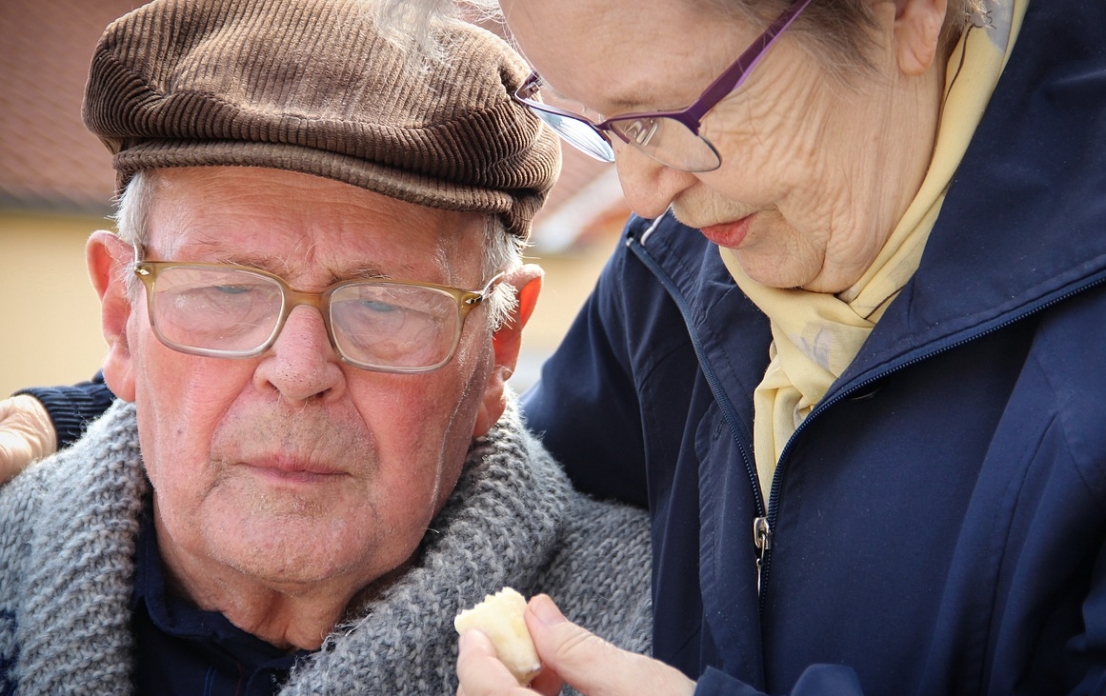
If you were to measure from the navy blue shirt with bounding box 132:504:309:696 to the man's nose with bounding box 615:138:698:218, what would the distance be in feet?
4.02

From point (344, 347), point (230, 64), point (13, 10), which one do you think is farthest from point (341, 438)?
point (13, 10)

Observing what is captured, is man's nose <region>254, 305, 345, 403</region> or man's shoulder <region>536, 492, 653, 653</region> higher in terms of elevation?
man's nose <region>254, 305, 345, 403</region>

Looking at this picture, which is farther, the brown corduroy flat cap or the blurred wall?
the blurred wall

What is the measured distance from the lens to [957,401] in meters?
1.67

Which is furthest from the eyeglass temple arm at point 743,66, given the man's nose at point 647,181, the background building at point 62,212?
the background building at point 62,212

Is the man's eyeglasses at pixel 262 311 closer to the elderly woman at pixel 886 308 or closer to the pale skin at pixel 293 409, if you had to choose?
the pale skin at pixel 293 409

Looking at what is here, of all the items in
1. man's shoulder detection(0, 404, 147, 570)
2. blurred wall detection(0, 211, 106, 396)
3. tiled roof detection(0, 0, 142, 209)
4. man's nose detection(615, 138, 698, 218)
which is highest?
man's nose detection(615, 138, 698, 218)

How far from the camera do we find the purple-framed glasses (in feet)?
5.12

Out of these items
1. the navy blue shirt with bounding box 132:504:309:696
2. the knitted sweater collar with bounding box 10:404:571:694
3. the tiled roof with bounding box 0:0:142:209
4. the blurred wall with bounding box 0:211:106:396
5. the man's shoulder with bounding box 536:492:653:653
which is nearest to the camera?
the knitted sweater collar with bounding box 10:404:571:694

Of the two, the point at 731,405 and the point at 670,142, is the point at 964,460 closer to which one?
the point at 731,405

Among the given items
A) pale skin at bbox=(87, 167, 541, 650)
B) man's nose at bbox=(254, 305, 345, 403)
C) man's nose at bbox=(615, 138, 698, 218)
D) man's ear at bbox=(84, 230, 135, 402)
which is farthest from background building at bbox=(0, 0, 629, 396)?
man's nose at bbox=(615, 138, 698, 218)

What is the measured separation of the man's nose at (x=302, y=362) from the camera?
205cm

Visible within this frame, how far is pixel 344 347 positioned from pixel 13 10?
1086 centimetres

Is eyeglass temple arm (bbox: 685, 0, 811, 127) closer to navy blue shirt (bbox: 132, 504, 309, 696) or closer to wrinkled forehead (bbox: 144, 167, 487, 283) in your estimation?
wrinkled forehead (bbox: 144, 167, 487, 283)
